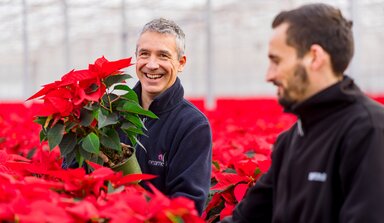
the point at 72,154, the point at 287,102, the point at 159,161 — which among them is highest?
the point at 287,102

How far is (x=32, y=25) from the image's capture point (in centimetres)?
2539

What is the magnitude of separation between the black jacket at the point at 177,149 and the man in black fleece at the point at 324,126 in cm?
81

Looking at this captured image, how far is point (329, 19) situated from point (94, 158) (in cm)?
120

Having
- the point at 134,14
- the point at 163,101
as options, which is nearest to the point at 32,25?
the point at 134,14

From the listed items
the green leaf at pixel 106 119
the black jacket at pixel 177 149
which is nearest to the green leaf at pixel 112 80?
the green leaf at pixel 106 119

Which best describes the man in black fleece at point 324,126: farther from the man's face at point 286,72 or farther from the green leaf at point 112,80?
the green leaf at point 112,80

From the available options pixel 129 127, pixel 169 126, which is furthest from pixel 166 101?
pixel 129 127

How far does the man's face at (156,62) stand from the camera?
11.1 ft

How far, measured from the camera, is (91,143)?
283 centimetres

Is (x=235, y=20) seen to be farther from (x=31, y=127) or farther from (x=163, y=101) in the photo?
(x=163, y=101)

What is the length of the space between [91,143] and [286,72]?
97 centimetres

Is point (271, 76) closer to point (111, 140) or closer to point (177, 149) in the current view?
point (111, 140)

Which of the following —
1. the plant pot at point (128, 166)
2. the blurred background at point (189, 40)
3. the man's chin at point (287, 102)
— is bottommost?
the blurred background at point (189, 40)

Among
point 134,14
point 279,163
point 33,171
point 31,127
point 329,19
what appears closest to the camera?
point 329,19
